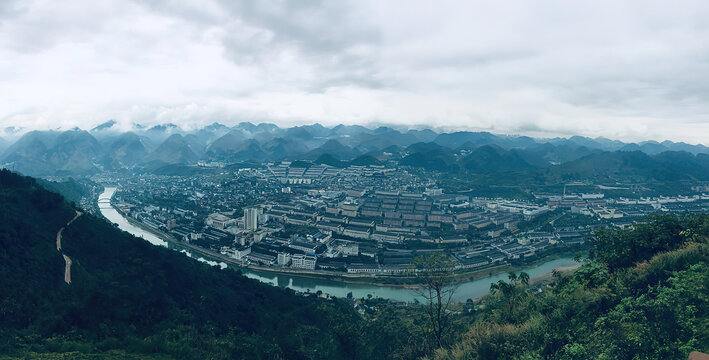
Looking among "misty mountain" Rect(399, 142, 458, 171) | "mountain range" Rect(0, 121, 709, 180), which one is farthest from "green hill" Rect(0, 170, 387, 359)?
"misty mountain" Rect(399, 142, 458, 171)

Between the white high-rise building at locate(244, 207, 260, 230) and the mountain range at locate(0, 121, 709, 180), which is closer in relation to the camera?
the white high-rise building at locate(244, 207, 260, 230)

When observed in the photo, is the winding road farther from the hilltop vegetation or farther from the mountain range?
the mountain range

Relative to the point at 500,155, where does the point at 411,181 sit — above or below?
below

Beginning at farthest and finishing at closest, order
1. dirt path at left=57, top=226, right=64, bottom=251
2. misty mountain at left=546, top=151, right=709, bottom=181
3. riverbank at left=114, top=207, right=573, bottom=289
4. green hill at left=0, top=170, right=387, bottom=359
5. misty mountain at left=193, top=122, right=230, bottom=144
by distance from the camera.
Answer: misty mountain at left=193, top=122, right=230, bottom=144 < misty mountain at left=546, top=151, right=709, bottom=181 < riverbank at left=114, top=207, right=573, bottom=289 < dirt path at left=57, top=226, right=64, bottom=251 < green hill at left=0, top=170, right=387, bottom=359

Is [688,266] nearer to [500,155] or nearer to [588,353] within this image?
[588,353]

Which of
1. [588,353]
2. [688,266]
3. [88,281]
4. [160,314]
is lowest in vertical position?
[160,314]

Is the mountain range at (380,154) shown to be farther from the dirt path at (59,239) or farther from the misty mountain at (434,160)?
the dirt path at (59,239)

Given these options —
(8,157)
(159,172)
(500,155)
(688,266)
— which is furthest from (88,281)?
(8,157)

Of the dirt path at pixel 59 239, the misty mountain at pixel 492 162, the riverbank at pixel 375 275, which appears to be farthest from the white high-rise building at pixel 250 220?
the misty mountain at pixel 492 162
